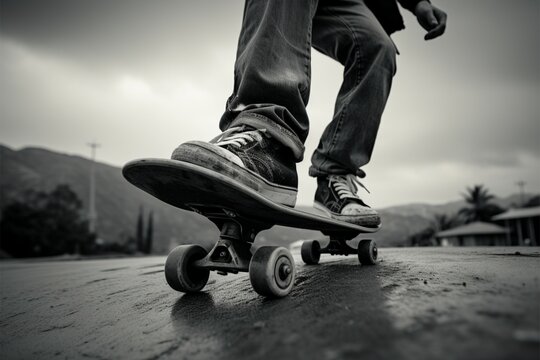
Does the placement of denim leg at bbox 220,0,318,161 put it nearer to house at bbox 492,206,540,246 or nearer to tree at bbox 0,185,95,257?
tree at bbox 0,185,95,257

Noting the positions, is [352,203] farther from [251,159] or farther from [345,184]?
[251,159]

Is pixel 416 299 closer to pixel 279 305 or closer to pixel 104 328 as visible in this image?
pixel 279 305

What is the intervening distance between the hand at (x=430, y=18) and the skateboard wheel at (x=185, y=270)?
1879 mm

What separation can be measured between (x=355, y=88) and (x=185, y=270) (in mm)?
1335

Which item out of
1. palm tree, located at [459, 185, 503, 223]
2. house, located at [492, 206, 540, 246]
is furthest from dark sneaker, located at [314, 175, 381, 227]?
palm tree, located at [459, 185, 503, 223]

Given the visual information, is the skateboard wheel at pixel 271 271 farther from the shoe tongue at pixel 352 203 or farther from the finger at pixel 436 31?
the finger at pixel 436 31

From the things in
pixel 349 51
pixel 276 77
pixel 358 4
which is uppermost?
pixel 358 4

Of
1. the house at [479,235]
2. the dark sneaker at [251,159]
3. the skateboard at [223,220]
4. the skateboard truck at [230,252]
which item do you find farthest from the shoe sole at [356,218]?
the house at [479,235]

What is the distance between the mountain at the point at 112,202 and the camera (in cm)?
5891

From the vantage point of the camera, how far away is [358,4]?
1.94m

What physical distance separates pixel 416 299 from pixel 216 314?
1.72 ft

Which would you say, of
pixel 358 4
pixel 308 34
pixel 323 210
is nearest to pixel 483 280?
pixel 323 210

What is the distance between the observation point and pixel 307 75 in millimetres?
1463

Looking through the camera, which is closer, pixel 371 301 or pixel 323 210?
pixel 371 301
